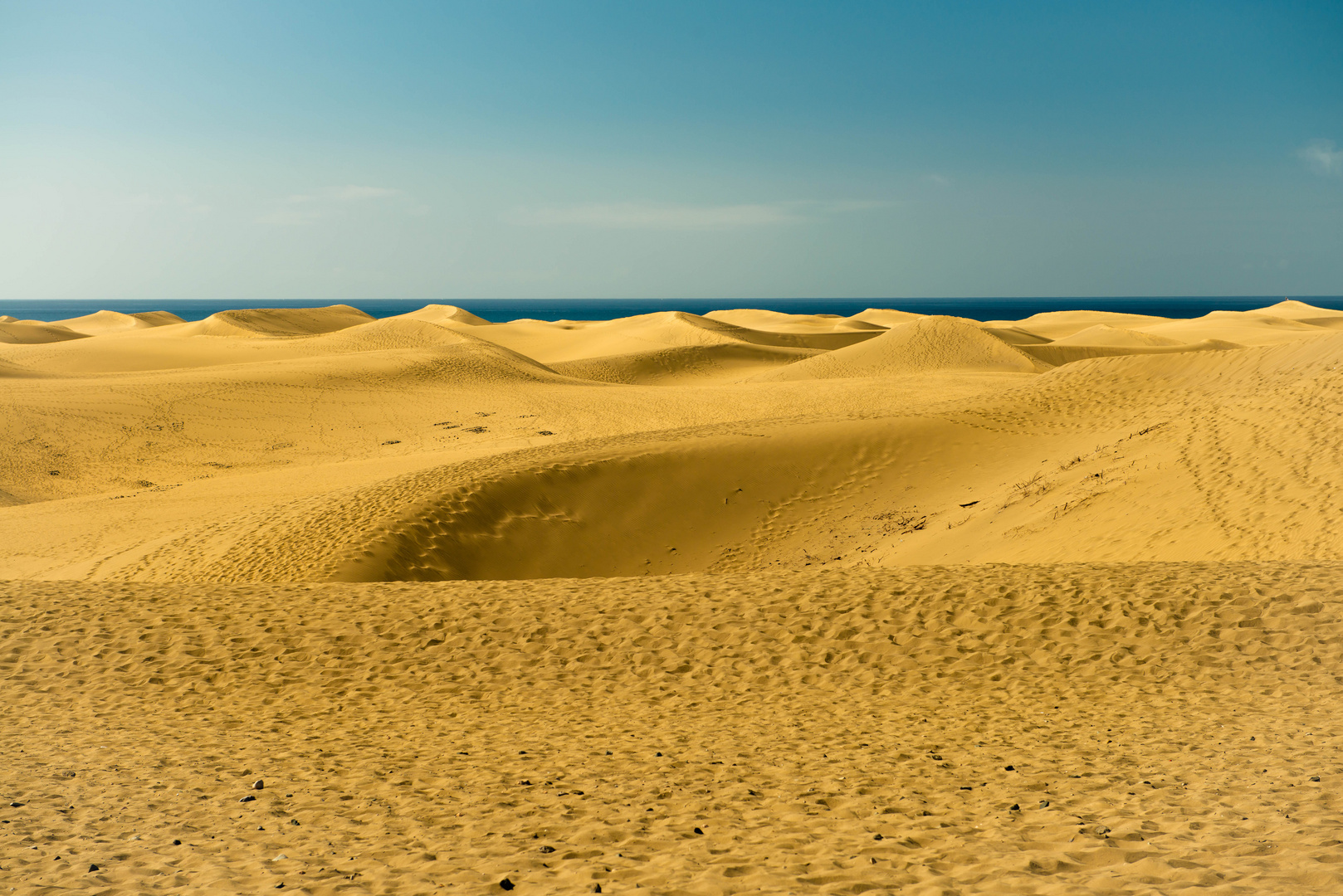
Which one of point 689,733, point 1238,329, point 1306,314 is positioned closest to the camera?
point 689,733

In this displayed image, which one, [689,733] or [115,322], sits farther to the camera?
[115,322]

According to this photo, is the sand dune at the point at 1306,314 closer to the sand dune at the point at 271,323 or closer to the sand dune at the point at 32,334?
the sand dune at the point at 271,323

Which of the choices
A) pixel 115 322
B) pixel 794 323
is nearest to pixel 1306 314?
pixel 794 323

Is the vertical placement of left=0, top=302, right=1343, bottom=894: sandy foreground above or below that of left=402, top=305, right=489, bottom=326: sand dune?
below

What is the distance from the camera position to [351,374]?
35.7m

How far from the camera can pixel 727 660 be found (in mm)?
8531

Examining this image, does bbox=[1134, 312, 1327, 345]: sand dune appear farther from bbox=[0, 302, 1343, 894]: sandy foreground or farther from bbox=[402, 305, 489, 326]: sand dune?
bbox=[402, 305, 489, 326]: sand dune

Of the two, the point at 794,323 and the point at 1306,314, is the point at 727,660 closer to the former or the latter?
the point at 794,323

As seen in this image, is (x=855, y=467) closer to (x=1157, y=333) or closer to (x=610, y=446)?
(x=610, y=446)

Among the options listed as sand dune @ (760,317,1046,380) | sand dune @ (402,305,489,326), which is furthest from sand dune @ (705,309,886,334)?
sand dune @ (402,305,489,326)

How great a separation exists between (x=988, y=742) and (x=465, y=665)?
5.06 metres

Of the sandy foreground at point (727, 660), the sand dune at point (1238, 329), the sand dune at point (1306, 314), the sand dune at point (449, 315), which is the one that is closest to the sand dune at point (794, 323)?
the sand dune at point (1238, 329)

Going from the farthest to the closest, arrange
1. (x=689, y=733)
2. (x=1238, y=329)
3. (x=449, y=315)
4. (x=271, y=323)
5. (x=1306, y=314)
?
(x=449, y=315) < (x=1306, y=314) < (x=1238, y=329) < (x=271, y=323) < (x=689, y=733)

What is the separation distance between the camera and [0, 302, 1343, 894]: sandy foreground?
4.91m
